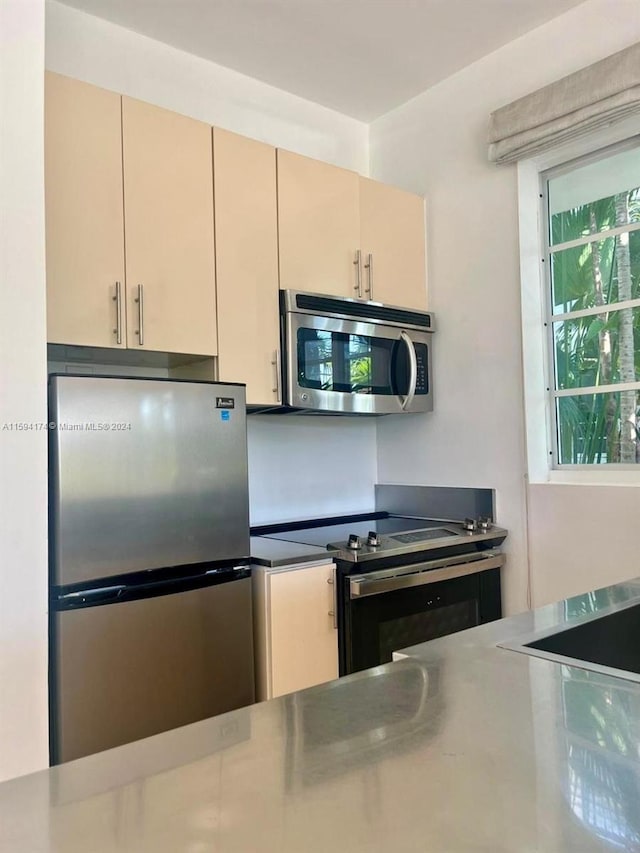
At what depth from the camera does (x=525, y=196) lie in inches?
102

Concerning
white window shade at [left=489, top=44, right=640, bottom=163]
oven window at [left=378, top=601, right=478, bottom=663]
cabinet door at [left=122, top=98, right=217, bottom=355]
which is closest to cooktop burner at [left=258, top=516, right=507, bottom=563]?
oven window at [left=378, top=601, right=478, bottom=663]

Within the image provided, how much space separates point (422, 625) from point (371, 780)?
1778 mm

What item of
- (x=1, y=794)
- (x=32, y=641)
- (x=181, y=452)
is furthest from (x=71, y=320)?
(x=1, y=794)

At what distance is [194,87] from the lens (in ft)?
8.65

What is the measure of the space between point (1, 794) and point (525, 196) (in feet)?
8.43

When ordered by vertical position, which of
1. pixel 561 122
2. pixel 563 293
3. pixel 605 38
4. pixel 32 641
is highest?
pixel 605 38

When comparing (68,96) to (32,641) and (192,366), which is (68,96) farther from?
(32,641)

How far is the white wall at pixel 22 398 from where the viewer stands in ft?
5.13

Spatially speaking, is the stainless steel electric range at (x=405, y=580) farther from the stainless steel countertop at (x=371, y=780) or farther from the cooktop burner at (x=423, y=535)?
the stainless steel countertop at (x=371, y=780)

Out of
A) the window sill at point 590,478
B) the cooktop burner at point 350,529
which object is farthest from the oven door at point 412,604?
the window sill at point 590,478

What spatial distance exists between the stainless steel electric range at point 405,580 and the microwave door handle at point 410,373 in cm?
52

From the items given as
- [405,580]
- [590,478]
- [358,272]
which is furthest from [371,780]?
[358,272]

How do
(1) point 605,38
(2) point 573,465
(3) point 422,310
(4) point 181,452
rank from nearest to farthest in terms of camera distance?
1. (4) point 181,452
2. (1) point 605,38
3. (2) point 573,465
4. (3) point 422,310

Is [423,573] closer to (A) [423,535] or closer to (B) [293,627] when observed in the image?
(A) [423,535]
